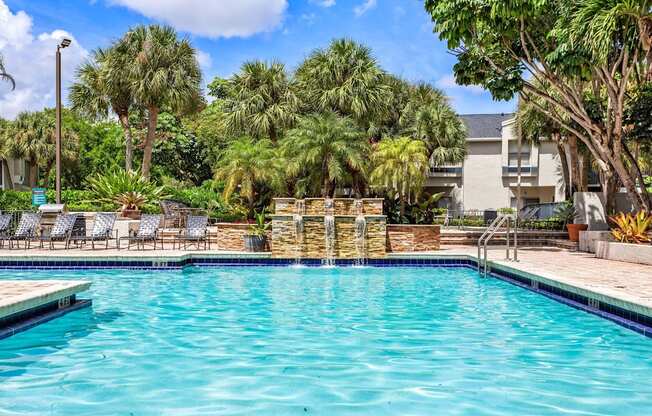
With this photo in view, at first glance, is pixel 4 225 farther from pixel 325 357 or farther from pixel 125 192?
pixel 325 357

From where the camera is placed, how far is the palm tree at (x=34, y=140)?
3778 cm

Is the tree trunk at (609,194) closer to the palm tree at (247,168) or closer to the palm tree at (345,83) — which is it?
the palm tree at (345,83)

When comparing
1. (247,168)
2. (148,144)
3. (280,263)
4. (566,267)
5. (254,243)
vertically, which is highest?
(148,144)

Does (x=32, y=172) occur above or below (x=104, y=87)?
below

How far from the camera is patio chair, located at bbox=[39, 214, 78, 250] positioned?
624 inches

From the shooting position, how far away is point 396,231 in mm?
16281

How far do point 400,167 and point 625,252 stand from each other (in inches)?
289

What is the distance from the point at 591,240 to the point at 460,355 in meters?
11.3

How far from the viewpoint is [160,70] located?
997 inches

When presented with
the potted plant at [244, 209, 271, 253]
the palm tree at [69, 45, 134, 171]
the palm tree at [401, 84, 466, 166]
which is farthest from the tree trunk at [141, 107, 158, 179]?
the palm tree at [401, 84, 466, 166]

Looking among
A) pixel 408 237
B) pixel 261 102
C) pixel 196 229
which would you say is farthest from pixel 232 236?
pixel 261 102

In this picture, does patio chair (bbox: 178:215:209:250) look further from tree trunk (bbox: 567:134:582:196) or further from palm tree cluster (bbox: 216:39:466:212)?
tree trunk (bbox: 567:134:582:196)

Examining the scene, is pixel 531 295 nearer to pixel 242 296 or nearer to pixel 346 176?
pixel 242 296

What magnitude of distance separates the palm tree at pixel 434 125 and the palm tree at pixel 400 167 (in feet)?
35.3
